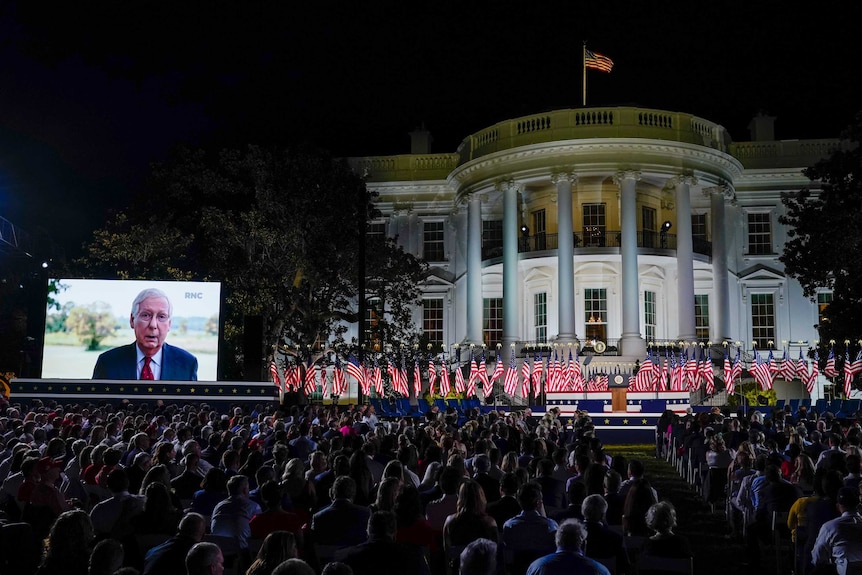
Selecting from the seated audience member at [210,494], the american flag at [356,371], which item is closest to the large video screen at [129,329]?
the american flag at [356,371]

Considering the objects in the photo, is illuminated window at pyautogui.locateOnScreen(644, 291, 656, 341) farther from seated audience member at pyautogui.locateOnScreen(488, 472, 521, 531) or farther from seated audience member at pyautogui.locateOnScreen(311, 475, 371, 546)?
seated audience member at pyautogui.locateOnScreen(311, 475, 371, 546)

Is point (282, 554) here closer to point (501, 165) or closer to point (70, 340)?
point (70, 340)

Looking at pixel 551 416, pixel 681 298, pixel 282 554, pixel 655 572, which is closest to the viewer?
pixel 282 554

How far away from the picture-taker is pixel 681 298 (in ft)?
131

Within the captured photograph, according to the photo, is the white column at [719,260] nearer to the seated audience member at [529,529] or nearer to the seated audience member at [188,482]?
the seated audience member at [188,482]

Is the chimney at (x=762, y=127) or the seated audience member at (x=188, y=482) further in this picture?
the chimney at (x=762, y=127)

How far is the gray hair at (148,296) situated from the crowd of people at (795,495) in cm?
2251

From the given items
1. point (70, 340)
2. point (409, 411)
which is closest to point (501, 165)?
point (409, 411)

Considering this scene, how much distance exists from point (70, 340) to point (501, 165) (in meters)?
19.4

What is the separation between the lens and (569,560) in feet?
19.1

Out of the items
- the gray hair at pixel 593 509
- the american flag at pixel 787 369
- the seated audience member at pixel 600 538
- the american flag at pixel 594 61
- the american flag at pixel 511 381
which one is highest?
the american flag at pixel 594 61

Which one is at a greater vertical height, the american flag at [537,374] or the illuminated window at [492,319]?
the illuminated window at [492,319]

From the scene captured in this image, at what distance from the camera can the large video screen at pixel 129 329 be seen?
113 feet

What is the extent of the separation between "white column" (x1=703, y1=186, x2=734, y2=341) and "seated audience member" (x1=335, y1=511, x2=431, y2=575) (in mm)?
37578
